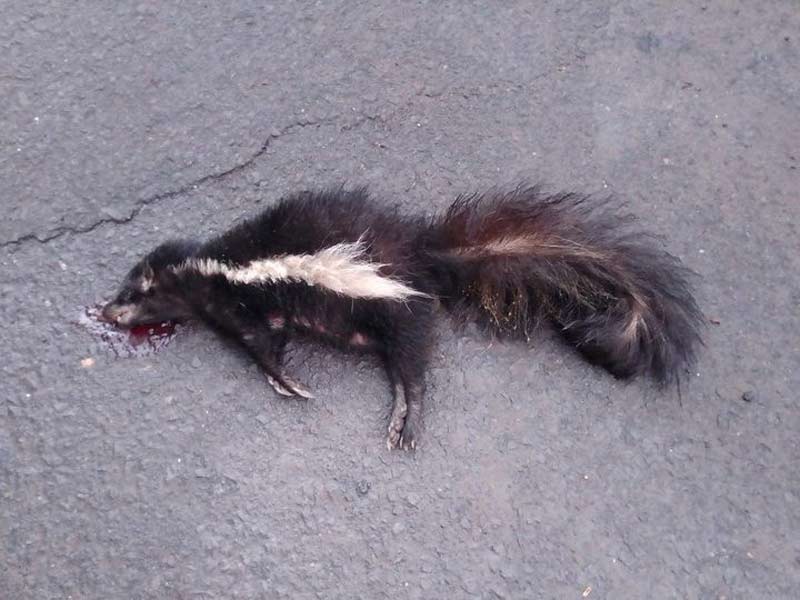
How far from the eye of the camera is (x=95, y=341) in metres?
3.29

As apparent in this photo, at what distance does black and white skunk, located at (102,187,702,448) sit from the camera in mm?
3168

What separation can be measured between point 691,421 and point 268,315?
175cm

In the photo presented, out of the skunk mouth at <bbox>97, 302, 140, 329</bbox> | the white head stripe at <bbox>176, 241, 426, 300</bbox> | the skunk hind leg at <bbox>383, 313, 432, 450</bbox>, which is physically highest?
the white head stripe at <bbox>176, 241, 426, 300</bbox>

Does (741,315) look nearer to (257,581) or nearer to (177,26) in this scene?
(257,581)

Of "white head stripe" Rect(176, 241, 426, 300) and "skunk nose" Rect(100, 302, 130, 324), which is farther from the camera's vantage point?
"skunk nose" Rect(100, 302, 130, 324)

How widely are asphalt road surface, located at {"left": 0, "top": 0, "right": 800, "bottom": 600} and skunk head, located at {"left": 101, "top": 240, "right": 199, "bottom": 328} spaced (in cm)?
11

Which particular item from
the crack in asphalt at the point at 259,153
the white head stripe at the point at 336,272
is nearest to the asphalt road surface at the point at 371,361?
the crack in asphalt at the point at 259,153

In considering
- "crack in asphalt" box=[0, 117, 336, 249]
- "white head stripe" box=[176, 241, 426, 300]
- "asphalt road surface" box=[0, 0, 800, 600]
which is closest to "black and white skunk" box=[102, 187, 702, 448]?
"white head stripe" box=[176, 241, 426, 300]

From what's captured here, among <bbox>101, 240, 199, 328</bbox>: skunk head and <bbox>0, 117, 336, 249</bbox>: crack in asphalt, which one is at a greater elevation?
<bbox>0, 117, 336, 249</bbox>: crack in asphalt

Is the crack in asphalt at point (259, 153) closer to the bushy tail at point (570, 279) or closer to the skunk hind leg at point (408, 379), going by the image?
the bushy tail at point (570, 279)

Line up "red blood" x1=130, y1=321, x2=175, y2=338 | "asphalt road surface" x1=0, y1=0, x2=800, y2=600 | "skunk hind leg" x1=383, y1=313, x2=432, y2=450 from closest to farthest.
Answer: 1. "asphalt road surface" x1=0, y1=0, x2=800, y2=600
2. "skunk hind leg" x1=383, y1=313, x2=432, y2=450
3. "red blood" x1=130, y1=321, x2=175, y2=338

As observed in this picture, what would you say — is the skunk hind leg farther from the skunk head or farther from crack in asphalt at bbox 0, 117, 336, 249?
crack in asphalt at bbox 0, 117, 336, 249

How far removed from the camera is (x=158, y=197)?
11.5ft

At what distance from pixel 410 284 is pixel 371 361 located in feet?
1.28
